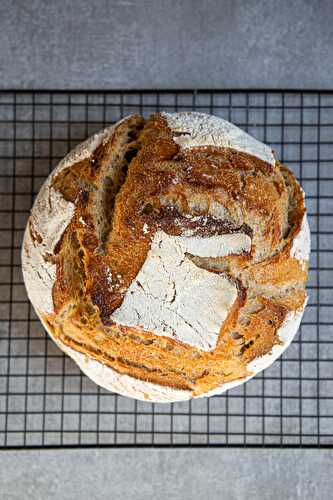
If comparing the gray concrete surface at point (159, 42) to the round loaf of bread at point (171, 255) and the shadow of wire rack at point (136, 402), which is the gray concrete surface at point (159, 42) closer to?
the shadow of wire rack at point (136, 402)

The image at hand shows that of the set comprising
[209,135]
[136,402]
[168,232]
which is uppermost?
[209,135]

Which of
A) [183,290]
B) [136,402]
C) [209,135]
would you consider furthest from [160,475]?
[209,135]

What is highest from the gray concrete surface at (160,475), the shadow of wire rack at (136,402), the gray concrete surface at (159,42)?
the gray concrete surface at (159,42)

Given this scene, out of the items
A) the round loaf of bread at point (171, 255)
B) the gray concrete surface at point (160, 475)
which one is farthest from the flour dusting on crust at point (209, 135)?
the gray concrete surface at point (160, 475)

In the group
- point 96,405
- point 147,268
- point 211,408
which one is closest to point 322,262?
point 211,408

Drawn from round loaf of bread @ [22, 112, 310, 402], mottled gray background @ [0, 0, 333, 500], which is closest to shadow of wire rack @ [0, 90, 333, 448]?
mottled gray background @ [0, 0, 333, 500]

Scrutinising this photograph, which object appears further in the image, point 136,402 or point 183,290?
point 136,402

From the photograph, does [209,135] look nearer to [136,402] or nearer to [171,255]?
[171,255]
